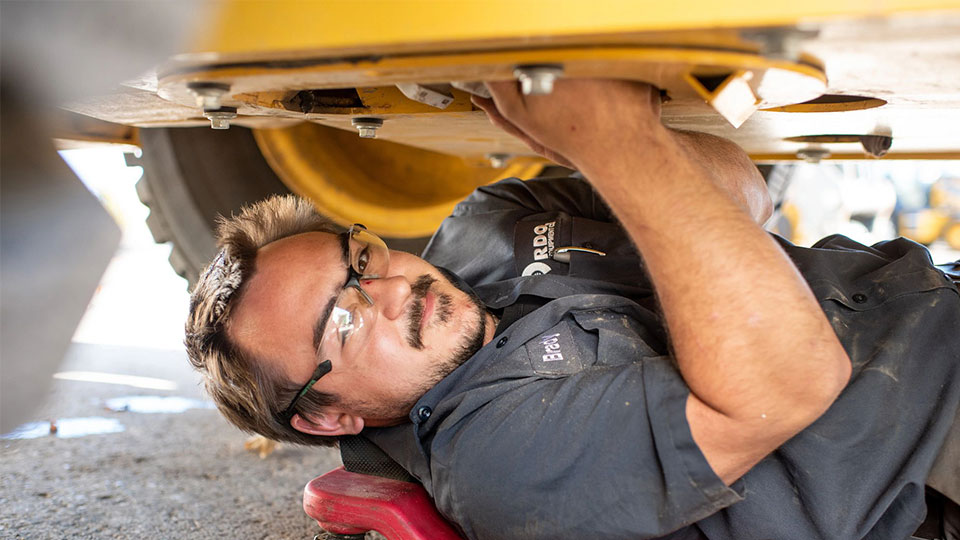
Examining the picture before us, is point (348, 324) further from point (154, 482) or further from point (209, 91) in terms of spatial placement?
point (154, 482)

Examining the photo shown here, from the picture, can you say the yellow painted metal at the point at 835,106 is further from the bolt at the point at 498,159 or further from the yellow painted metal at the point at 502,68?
the bolt at the point at 498,159

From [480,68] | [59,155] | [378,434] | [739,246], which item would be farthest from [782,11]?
[378,434]

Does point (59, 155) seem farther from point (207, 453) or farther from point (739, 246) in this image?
point (207, 453)

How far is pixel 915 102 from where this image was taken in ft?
3.69

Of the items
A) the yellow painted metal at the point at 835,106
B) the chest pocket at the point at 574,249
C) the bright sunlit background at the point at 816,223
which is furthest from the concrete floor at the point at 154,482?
the bright sunlit background at the point at 816,223

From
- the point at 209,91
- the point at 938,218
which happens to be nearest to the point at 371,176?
the point at 209,91

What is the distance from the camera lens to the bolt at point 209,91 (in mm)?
883

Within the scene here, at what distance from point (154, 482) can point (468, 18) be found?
187 centimetres

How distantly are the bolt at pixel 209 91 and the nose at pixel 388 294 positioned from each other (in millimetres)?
544

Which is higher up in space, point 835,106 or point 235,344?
point 835,106

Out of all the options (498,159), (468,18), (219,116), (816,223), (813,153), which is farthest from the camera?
(816,223)

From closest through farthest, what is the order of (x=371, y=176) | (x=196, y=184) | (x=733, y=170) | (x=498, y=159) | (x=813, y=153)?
1. (x=733, y=170)
2. (x=813, y=153)
3. (x=498, y=159)
4. (x=196, y=184)
5. (x=371, y=176)

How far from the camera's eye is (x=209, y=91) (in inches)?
34.9

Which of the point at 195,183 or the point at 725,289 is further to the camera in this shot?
the point at 195,183
